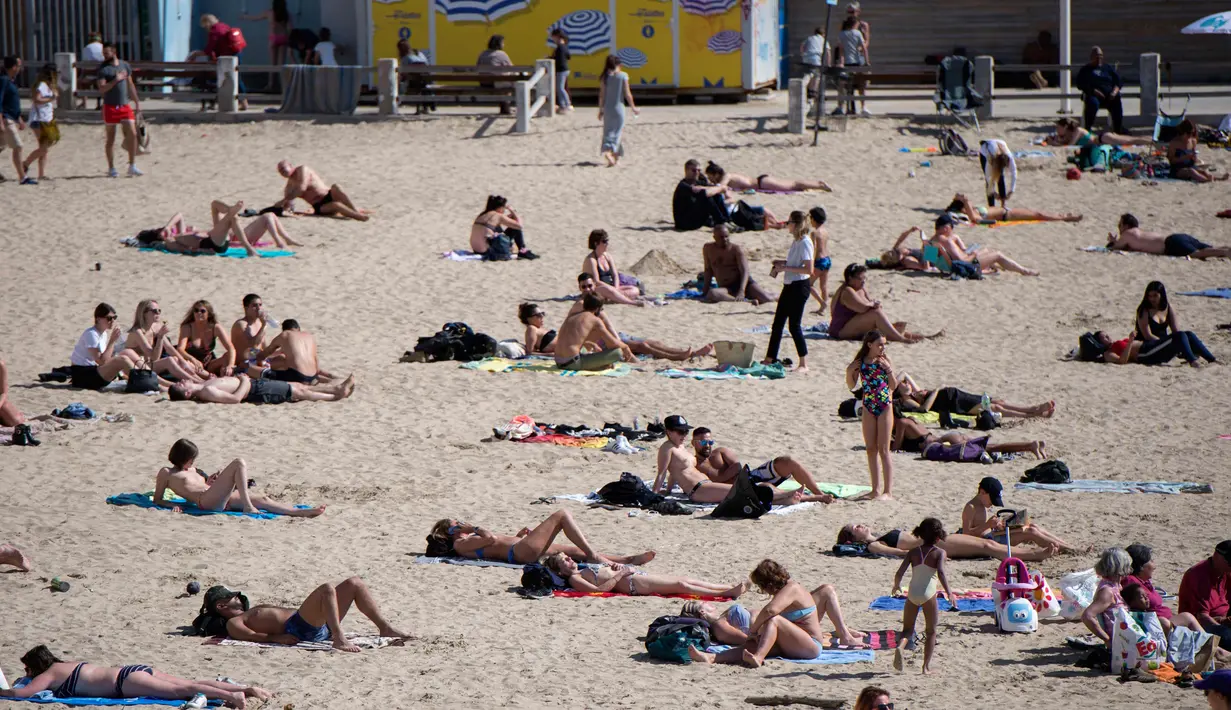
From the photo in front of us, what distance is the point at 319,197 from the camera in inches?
796

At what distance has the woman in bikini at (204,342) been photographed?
1437cm

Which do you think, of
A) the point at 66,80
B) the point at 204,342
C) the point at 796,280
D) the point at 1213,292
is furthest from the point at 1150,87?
the point at 66,80

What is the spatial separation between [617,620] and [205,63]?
58.7ft

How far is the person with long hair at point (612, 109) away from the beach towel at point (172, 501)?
11.0 metres

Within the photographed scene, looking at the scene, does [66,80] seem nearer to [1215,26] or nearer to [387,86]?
[387,86]

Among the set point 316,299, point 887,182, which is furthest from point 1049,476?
point 887,182

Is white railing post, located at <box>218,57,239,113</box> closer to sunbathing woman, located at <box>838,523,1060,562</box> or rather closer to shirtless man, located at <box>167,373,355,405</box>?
shirtless man, located at <box>167,373,355,405</box>

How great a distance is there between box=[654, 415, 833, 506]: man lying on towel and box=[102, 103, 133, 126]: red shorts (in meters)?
12.2

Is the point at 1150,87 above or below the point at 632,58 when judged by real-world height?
below

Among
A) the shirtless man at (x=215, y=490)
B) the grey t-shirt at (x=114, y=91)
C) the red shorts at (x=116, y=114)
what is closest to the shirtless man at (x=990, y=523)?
the shirtless man at (x=215, y=490)

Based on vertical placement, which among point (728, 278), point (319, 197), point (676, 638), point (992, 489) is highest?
point (319, 197)

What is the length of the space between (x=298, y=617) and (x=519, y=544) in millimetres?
1844

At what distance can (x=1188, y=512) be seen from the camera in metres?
10.8

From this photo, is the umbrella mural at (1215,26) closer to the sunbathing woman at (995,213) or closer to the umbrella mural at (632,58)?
the sunbathing woman at (995,213)
